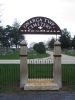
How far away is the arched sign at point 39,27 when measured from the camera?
15.3 meters

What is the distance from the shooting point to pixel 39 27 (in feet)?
50.5

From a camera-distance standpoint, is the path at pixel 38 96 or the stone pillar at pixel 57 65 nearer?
the path at pixel 38 96

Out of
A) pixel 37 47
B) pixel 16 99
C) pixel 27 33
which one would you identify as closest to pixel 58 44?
pixel 27 33

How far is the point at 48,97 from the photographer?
1276 centimetres

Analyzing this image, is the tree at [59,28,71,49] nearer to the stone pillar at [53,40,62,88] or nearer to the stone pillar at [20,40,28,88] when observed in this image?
the stone pillar at [53,40,62,88]

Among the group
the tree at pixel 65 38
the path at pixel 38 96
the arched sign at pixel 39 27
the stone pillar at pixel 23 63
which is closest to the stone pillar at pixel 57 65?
the arched sign at pixel 39 27

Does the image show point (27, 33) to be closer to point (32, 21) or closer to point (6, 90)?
point (32, 21)

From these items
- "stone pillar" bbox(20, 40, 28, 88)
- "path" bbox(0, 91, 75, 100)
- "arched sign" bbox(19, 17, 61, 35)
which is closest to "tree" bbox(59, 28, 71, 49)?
"arched sign" bbox(19, 17, 61, 35)

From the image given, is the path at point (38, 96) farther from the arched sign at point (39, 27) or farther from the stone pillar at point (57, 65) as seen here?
the arched sign at point (39, 27)

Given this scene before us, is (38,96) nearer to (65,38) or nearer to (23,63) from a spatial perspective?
(23,63)

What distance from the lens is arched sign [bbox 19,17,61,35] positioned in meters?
15.3

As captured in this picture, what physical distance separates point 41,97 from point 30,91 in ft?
5.74

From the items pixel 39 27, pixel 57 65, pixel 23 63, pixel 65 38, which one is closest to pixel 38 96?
pixel 23 63

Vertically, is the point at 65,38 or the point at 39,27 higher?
the point at 39,27
